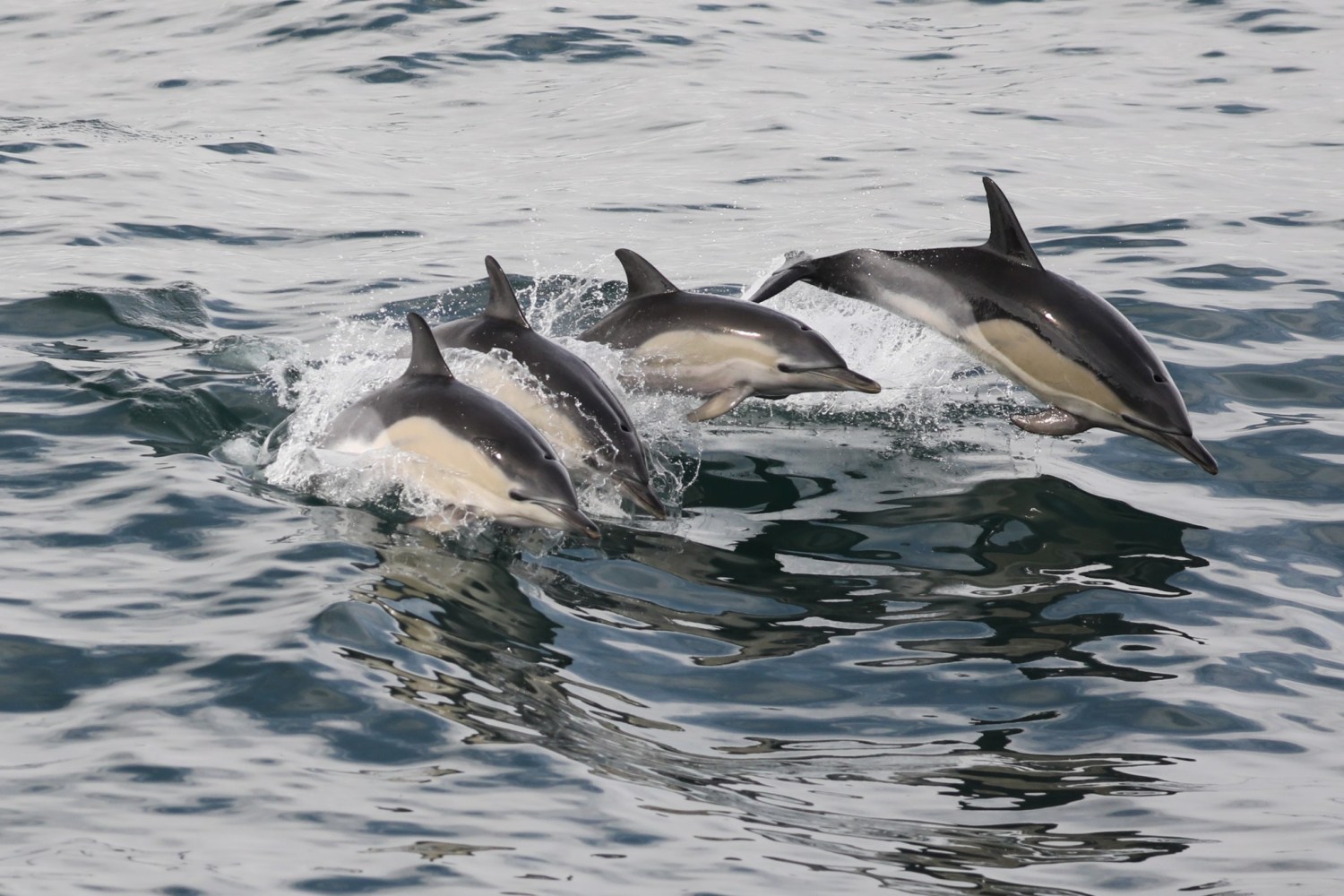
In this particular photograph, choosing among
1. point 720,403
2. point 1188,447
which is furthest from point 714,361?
point 1188,447

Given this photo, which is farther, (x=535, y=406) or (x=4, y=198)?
(x=4, y=198)

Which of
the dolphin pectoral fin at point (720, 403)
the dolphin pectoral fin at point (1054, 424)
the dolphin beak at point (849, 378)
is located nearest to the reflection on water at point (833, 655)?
the dolphin pectoral fin at point (1054, 424)

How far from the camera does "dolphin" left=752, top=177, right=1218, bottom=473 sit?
853 cm

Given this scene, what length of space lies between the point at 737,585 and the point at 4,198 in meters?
11.3

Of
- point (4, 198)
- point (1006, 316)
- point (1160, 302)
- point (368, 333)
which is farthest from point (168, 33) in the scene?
point (1006, 316)

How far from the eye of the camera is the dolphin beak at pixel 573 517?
290 inches

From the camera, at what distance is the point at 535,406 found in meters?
8.36

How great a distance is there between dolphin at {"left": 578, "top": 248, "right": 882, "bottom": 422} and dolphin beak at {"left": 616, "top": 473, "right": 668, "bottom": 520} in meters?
1.17

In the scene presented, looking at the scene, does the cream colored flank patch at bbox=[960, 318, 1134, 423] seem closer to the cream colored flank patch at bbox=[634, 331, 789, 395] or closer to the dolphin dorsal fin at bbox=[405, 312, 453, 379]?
the cream colored flank patch at bbox=[634, 331, 789, 395]

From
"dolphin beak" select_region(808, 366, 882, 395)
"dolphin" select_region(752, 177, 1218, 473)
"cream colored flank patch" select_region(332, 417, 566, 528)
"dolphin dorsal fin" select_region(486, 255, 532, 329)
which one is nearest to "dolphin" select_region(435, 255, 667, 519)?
"dolphin dorsal fin" select_region(486, 255, 532, 329)

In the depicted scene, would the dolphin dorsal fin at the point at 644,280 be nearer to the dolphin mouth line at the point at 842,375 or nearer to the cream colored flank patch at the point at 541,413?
the dolphin mouth line at the point at 842,375

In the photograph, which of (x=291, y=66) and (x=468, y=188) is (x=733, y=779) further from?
(x=291, y=66)

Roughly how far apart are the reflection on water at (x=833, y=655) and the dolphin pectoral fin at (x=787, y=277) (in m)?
1.51

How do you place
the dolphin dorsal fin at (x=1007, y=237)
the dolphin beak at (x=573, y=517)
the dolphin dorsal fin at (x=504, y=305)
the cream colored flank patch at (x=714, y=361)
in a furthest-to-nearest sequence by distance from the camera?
1. the cream colored flank patch at (x=714, y=361)
2. the dolphin dorsal fin at (x=1007, y=237)
3. the dolphin dorsal fin at (x=504, y=305)
4. the dolphin beak at (x=573, y=517)
